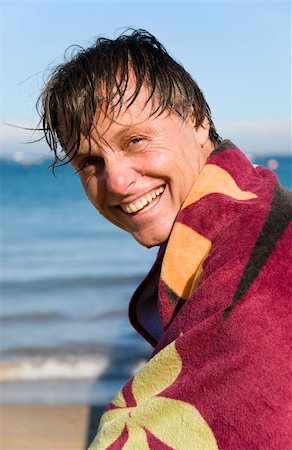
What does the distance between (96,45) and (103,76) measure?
180 mm

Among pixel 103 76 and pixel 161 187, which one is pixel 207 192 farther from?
pixel 103 76

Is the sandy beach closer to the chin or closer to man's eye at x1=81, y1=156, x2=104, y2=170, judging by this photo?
the chin

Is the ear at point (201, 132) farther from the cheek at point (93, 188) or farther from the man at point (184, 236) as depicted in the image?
the cheek at point (93, 188)

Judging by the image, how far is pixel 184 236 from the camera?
212 cm

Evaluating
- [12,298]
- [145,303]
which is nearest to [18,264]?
[12,298]

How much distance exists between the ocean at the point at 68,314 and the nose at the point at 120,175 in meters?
0.46

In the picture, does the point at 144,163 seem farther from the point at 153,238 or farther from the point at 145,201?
the point at 153,238

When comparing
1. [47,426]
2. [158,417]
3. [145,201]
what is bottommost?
[47,426]

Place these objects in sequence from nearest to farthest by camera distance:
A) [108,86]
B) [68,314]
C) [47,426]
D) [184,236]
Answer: [184,236] < [108,86] < [47,426] < [68,314]

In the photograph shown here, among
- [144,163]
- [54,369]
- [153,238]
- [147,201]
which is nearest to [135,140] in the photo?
[144,163]

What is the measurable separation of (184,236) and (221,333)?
1.03 ft

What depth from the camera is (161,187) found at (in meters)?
2.37

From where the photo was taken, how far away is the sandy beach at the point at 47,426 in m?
4.78

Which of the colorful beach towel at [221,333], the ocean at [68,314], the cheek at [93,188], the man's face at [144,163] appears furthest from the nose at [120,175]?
the ocean at [68,314]
